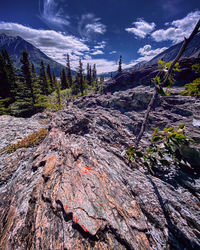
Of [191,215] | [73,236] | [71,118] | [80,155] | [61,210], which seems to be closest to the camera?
[73,236]

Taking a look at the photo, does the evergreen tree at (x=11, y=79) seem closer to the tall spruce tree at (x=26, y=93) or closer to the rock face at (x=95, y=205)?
the tall spruce tree at (x=26, y=93)

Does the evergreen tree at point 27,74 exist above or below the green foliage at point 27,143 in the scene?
above

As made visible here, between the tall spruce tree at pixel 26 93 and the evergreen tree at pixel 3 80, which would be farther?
the evergreen tree at pixel 3 80

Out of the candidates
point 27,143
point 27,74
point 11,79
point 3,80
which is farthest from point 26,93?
point 27,143

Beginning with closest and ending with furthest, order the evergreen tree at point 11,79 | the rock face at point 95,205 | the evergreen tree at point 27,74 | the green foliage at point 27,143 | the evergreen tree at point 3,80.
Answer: the rock face at point 95,205
the green foliage at point 27,143
the evergreen tree at point 27,74
the evergreen tree at point 3,80
the evergreen tree at point 11,79

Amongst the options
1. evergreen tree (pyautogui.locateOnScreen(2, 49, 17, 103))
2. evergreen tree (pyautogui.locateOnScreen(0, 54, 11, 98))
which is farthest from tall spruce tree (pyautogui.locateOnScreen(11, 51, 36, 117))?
A: evergreen tree (pyautogui.locateOnScreen(0, 54, 11, 98))

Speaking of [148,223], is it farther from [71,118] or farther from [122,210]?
[71,118]

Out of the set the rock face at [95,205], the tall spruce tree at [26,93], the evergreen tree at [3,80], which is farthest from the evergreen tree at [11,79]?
the rock face at [95,205]

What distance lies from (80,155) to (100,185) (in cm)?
193

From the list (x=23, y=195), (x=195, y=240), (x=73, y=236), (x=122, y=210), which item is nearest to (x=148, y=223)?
(x=122, y=210)

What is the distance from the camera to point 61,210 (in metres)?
3.04

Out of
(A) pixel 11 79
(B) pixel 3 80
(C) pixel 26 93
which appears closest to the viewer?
(C) pixel 26 93

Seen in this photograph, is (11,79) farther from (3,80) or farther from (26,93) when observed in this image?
(26,93)

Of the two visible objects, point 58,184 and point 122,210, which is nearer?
point 122,210
